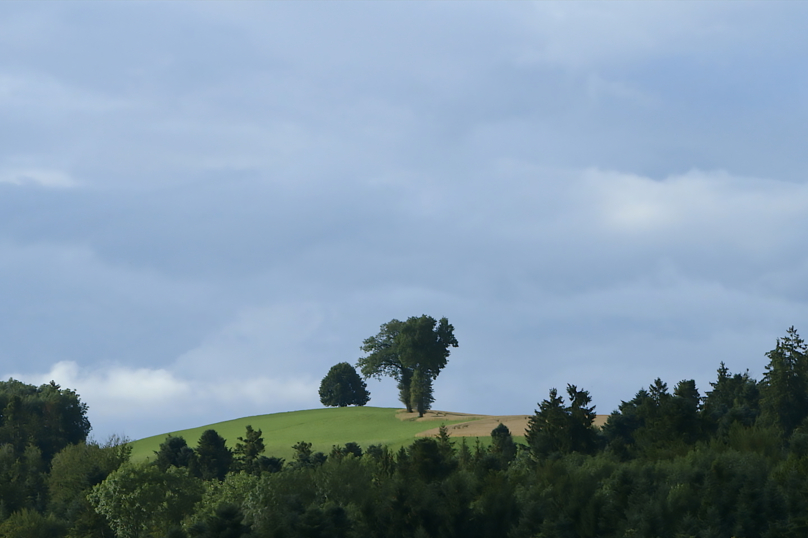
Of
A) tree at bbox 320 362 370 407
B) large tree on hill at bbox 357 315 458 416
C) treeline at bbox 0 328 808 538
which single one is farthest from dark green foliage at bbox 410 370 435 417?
treeline at bbox 0 328 808 538

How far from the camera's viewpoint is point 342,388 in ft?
568

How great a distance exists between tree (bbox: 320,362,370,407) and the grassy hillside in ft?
34.5

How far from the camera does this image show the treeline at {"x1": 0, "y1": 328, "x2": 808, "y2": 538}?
214 feet

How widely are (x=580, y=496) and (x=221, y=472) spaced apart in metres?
48.8

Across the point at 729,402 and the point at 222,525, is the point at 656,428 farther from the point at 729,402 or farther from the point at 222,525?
the point at 222,525

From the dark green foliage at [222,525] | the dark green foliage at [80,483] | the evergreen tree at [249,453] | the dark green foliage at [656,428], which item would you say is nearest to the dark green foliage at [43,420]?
the dark green foliage at [80,483]

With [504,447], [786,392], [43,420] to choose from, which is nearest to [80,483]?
[504,447]

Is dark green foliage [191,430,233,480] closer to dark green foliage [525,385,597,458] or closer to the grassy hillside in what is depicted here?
the grassy hillside

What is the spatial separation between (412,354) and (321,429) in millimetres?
18221

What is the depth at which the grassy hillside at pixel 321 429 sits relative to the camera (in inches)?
4787

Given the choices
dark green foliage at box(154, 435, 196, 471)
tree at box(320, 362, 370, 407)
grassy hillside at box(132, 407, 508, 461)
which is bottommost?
dark green foliage at box(154, 435, 196, 471)

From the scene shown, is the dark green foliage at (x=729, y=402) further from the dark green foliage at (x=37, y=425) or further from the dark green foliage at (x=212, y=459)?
the dark green foliage at (x=37, y=425)

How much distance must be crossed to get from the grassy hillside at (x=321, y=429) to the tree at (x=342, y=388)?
34.5ft

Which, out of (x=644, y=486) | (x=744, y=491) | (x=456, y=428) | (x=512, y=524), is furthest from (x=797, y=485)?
(x=456, y=428)
